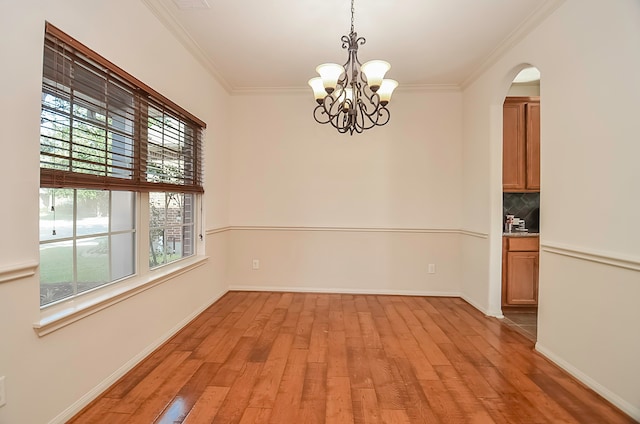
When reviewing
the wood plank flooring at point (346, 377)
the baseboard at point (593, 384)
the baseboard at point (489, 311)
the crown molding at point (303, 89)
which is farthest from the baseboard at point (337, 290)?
the crown molding at point (303, 89)

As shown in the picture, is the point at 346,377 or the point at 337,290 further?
the point at 337,290

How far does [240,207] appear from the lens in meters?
4.52

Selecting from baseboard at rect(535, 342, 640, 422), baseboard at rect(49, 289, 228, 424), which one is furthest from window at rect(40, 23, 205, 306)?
baseboard at rect(535, 342, 640, 422)

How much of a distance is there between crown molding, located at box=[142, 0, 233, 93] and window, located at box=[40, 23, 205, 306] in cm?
63

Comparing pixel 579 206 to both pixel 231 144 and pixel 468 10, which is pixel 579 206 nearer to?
pixel 468 10

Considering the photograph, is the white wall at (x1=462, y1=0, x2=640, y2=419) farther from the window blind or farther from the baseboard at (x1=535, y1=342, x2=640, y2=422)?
the window blind

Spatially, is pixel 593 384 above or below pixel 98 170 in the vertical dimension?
below

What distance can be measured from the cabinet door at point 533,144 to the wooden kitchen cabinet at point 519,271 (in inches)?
27.1

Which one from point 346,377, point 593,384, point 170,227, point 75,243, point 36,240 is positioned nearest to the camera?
point 36,240

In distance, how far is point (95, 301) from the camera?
1.94 meters

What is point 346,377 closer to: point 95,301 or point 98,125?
point 95,301

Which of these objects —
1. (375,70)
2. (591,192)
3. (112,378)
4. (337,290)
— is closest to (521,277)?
(591,192)

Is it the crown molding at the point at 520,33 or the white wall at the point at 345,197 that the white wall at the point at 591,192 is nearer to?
the crown molding at the point at 520,33

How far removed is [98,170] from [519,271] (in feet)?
13.2
